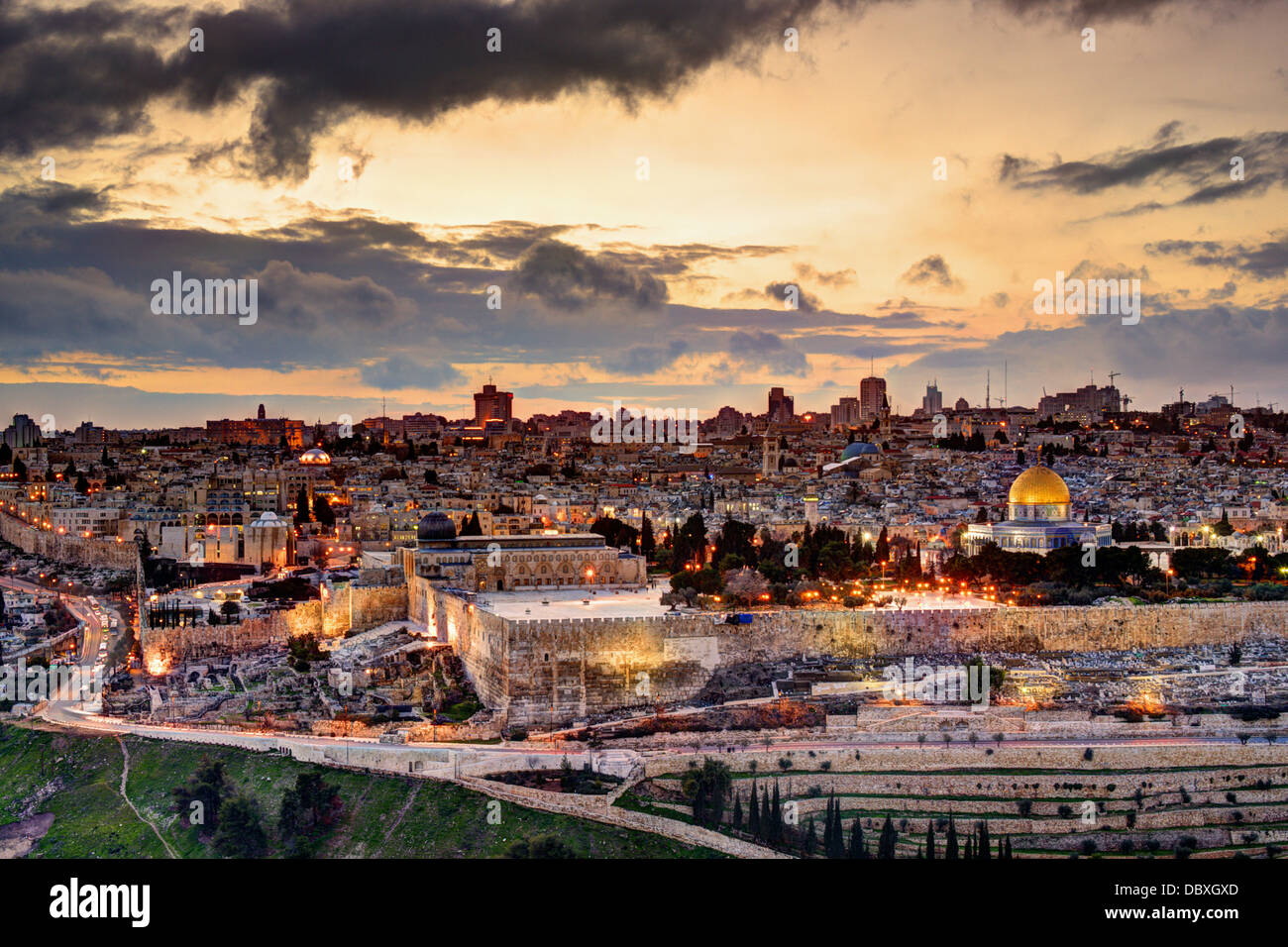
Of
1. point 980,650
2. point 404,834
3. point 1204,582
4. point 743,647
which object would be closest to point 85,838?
point 404,834

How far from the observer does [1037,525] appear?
24.3 metres

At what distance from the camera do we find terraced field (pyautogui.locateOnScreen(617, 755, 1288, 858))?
40.4 feet

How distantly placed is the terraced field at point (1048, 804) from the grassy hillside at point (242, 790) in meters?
0.93

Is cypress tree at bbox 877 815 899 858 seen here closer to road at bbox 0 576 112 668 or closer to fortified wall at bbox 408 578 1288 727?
fortified wall at bbox 408 578 1288 727

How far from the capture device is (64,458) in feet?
148

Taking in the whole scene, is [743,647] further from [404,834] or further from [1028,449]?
[1028,449]

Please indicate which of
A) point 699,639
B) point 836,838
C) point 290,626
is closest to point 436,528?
point 290,626

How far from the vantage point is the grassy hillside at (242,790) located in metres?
11.7

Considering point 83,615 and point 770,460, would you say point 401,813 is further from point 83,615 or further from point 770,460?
point 770,460

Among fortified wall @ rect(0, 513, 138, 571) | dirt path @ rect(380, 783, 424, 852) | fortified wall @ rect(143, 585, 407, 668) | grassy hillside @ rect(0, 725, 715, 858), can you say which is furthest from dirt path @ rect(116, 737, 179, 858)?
fortified wall @ rect(0, 513, 138, 571)

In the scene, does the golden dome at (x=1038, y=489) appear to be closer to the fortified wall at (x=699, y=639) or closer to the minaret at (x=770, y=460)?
Result: the fortified wall at (x=699, y=639)

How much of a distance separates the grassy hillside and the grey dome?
20.0ft
